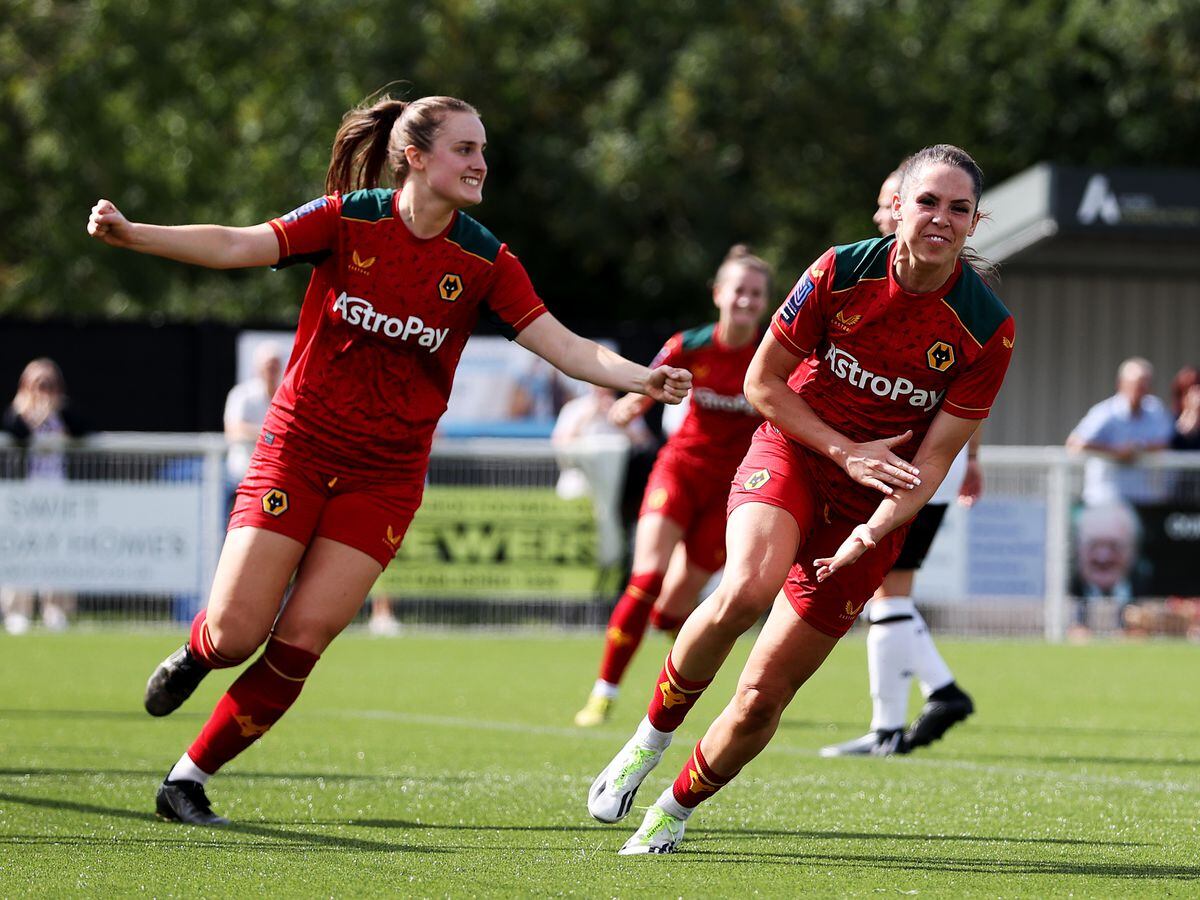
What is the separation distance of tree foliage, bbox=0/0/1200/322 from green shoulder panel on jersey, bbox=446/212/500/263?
695 inches

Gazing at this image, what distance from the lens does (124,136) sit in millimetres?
26406

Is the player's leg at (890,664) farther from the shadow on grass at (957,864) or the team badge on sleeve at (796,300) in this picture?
the team badge on sleeve at (796,300)

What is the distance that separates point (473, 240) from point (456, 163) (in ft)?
0.89

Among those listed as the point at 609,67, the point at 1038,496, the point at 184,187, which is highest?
the point at 609,67

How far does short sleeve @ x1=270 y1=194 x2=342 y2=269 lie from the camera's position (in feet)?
19.0

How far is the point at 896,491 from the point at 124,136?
2286 cm

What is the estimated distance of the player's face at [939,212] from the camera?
522 centimetres

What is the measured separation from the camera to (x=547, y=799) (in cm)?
670

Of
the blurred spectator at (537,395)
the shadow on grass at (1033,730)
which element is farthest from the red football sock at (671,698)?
the blurred spectator at (537,395)

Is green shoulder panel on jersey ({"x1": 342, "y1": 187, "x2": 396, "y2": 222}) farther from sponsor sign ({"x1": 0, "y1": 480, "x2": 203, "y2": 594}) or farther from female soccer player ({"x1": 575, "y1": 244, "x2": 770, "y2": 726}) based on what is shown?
sponsor sign ({"x1": 0, "y1": 480, "x2": 203, "y2": 594})

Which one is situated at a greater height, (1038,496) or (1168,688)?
(1038,496)

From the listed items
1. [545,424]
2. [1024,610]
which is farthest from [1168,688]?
[545,424]

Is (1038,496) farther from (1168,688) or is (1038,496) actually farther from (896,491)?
(896,491)

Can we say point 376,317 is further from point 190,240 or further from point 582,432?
point 582,432
